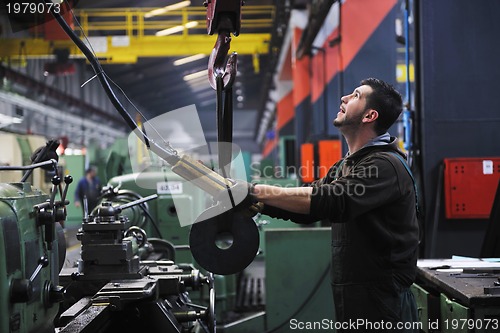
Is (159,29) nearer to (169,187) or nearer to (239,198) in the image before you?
(169,187)

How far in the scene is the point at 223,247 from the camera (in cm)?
152

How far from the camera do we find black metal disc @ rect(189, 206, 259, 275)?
151cm

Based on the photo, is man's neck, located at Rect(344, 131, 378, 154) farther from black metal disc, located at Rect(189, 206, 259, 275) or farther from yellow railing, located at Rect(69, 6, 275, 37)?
yellow railing, located at Rect(69, 6, 275, 37)

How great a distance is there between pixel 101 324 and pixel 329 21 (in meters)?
4.89

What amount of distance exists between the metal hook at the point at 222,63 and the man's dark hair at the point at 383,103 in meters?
0.49

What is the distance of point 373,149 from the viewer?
173cm

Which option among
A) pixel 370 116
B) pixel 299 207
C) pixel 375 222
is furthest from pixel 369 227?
pixel 370 116

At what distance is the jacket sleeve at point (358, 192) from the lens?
1.53 metres

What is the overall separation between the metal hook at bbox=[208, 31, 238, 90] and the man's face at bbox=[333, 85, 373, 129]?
1.44 feet

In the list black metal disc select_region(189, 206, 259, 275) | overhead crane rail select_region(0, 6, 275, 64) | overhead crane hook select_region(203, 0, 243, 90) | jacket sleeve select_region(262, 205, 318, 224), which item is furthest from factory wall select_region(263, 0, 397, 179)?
black metal disc select_region(189, 206, 259, 275)

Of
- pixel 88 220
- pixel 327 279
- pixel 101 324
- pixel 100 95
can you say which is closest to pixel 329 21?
pixel 327 279

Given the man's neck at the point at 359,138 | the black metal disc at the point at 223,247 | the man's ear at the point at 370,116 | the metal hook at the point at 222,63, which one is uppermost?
the metal hook at the point at 222,63

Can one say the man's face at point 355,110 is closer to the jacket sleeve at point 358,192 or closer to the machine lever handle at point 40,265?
the jacket sleeve at point 358,192

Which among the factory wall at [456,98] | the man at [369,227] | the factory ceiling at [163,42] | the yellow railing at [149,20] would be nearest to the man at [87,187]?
the factory ceiling at [163,42]
